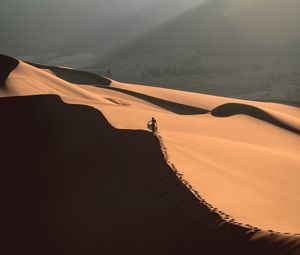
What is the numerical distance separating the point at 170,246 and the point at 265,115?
615 inches

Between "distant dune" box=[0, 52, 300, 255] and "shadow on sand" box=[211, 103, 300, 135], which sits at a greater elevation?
"shadow on sand" box=[211, 103, 300, 135]

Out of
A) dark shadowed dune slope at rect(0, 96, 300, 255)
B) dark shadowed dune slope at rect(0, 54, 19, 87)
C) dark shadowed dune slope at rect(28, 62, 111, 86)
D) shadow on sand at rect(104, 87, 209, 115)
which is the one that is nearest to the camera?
dark shadowed dune slope at rect(0, 96, 300, 255)

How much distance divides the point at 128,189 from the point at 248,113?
559 inches

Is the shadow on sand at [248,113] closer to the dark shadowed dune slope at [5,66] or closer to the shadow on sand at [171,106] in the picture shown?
the shadow on sand at [171,106]

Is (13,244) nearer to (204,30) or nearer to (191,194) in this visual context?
(191,194)

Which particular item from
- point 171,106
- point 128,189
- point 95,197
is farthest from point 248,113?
point 128,189

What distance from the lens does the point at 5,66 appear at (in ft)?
69.9

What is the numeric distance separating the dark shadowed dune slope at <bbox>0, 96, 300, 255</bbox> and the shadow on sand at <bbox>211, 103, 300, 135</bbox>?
9800mm

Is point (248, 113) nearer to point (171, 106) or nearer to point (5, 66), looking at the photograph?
point (171, 106)

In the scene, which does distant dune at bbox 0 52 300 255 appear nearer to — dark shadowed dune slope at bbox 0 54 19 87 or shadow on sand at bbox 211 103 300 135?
dark shadowed dune slope at bbox 0 54 19 87

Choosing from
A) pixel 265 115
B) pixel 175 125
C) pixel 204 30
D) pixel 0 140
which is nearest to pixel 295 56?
pixel 204 30

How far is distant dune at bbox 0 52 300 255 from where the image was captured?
235 inches

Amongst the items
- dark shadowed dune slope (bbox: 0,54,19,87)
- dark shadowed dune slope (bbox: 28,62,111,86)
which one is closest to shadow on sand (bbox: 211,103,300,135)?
dark shadowed dune slope (bbox: 0,54,19,87)

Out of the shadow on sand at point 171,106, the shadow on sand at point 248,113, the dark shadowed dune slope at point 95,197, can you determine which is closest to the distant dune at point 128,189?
the dark shadowed dune slope at point 95,197
